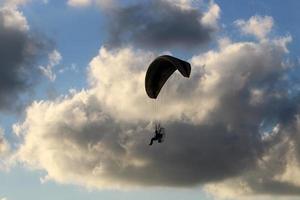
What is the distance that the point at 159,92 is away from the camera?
4355 inches

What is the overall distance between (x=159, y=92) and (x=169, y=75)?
9.97 feet

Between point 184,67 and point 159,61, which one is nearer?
point 184,67

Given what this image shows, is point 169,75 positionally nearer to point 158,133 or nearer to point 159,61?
point 159,61

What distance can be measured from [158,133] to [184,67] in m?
10.6

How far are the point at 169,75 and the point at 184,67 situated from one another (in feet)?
47.5

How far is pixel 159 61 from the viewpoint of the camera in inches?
4198

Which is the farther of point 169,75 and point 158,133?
point 169,75

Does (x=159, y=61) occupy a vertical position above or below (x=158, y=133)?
above

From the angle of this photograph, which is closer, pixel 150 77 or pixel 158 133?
pixel 158 133

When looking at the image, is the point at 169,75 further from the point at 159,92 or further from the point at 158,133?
the point at 158,133

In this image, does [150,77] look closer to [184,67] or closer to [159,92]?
[159,92]

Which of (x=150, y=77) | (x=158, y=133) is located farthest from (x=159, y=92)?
(x=158, y=133)

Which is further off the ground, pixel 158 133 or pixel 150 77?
pixel 150 77

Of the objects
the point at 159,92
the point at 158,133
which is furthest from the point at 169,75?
the point at 158,133
